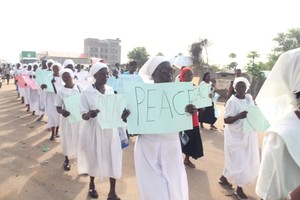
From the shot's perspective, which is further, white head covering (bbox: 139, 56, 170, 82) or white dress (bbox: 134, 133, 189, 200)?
white head covering (bbox: 139, 56, 170, 82)

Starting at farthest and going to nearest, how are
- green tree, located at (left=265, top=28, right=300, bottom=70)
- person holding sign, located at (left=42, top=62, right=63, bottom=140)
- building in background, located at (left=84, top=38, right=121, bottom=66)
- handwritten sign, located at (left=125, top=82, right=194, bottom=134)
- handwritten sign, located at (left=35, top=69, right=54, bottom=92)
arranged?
building in background, located at (left=84, top=38, right=121, bottom=66) → green tree, located at (left=265, top=28, right=300, bottom=70) → handwritten sign, located at (left=35, top=69, right=54, bottom=92) → person holding sign, located at (left=42, top=62, right=63, bottom=140) → handwritten sign, located at (left=125, top=82, right=194, bottom=134)

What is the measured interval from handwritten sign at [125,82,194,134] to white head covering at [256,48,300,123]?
102 centimetres

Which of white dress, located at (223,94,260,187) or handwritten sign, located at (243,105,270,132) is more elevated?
handwritten sign, located at (243,105,270,132)

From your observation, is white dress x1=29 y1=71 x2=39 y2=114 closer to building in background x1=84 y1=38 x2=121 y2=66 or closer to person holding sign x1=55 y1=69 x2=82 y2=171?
person holding sign x1=55 y1=69 x2=82 y2=171

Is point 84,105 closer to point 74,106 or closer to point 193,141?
point 74,106

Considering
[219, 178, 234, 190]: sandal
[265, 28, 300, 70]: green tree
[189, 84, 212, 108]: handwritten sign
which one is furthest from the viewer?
[265, 28, 300, 70]: green tree

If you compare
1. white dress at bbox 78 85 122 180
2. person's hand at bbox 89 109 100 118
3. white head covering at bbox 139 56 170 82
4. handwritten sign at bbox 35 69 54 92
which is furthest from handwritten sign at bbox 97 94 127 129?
handwritten sign at bbox 35 69 54 92

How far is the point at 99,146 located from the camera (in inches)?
196

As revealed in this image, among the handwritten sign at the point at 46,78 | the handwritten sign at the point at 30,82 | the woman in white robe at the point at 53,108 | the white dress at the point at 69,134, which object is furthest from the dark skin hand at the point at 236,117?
the handwritten sign at the point at 30,82

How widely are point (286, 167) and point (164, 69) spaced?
182 cm

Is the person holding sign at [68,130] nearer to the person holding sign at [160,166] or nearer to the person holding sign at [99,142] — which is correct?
the person holding sign at [99,142]

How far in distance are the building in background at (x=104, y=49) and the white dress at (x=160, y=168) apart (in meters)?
99.0

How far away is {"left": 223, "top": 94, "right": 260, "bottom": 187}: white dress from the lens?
5.23 metres

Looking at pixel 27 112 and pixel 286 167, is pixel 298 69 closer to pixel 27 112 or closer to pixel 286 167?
pixel 286 167
